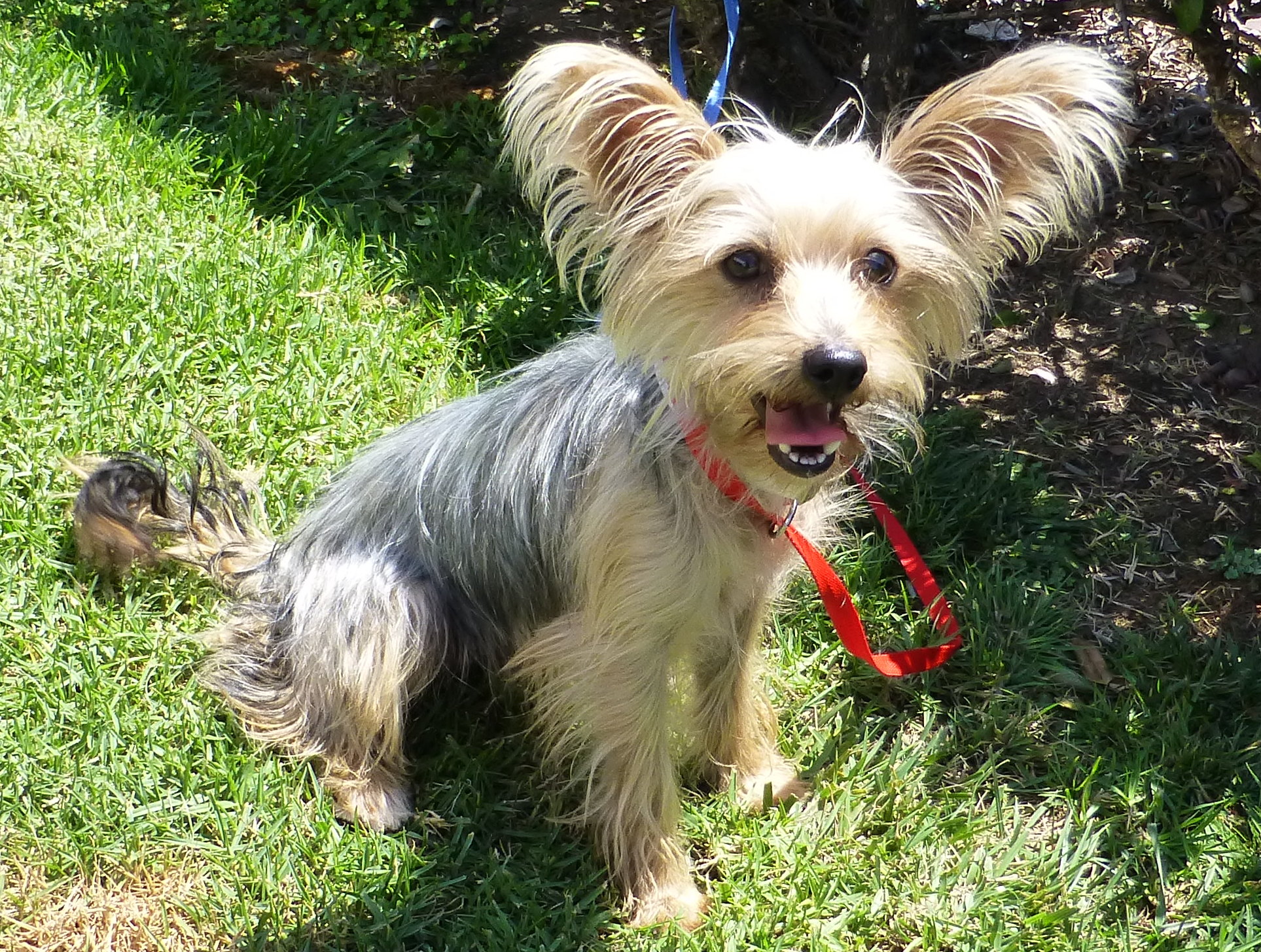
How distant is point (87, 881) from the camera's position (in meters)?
3.17

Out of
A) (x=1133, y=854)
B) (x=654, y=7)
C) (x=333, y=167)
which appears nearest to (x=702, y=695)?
(x=1133, y=854)

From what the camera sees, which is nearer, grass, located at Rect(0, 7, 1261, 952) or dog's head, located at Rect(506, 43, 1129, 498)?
dog's head, located at Rect(506, 43, 1129, 498)

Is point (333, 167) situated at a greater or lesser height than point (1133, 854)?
greater

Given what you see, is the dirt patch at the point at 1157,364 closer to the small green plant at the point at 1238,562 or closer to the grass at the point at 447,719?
the small green plant at the point at 1238,562

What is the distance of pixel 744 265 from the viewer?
8.73ft

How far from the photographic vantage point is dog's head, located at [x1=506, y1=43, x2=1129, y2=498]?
2.55m

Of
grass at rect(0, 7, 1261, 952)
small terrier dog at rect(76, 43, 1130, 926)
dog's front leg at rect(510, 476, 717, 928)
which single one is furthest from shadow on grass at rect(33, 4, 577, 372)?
dog's front leg at rect(510, 476, 717, 928)

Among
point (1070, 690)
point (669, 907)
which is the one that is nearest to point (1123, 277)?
point (1070, 690)

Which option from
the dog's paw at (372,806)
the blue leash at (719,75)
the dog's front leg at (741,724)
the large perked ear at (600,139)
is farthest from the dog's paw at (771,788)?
the blue leash at (719,75)

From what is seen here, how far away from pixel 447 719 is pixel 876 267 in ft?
6.60

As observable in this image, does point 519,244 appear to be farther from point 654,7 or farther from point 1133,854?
point 1133,854

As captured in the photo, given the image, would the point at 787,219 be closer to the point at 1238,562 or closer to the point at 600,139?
the point at 600,139

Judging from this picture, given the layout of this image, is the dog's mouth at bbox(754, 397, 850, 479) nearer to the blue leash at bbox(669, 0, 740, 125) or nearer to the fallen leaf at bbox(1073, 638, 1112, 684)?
the blue leash at bbox(669, 0, 740, 125)

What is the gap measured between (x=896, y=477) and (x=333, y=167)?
3087 millimetres
